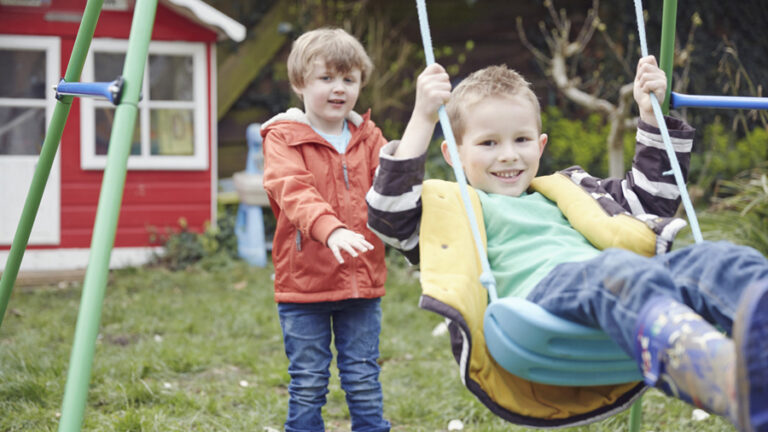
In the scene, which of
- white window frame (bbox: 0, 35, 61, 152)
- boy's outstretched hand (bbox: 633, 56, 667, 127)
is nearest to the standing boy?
boy's outstretched hand (bbox: 633, 56, 667, 127)

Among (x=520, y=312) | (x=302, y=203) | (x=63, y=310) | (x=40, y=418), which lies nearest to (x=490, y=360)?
(x=520, y=312)

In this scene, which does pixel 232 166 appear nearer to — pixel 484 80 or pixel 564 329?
pixel 484 80

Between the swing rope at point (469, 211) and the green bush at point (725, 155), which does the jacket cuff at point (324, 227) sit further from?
the green bush at point (725, 155)

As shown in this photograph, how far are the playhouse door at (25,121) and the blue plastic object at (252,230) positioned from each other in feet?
4.74

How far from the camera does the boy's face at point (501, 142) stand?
7.06 ft

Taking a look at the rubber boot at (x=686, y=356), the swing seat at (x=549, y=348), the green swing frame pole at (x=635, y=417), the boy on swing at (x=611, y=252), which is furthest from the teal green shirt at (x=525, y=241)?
the green swing frame pole at (x=635, y=417)

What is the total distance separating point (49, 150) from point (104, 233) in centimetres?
106

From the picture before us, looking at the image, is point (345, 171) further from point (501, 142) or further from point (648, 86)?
point (648, 86)

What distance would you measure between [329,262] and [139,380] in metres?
1.47

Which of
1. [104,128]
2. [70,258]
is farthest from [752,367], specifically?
[104,128]

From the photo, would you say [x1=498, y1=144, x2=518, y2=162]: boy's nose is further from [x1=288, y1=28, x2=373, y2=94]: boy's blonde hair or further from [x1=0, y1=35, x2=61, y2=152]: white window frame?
[x1=0, y1=35, x2=61, y2=152]: white window frame

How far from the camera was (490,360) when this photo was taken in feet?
6.19

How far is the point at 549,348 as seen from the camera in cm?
171

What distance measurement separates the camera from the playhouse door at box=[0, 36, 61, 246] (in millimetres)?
6516
